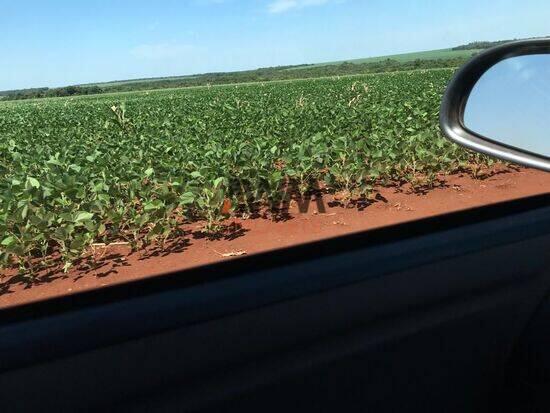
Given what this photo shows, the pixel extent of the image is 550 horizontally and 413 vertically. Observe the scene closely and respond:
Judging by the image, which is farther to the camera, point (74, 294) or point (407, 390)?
point (74, 294)

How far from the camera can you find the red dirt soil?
4.75 metres

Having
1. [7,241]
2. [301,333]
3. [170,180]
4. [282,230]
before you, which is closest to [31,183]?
[7,241]

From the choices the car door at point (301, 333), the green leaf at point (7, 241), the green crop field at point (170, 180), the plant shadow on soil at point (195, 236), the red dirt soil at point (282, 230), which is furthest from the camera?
the green crop field at point (170, 180)

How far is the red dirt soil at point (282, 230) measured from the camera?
4.75 m

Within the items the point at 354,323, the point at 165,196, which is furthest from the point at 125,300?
the point at 165,196

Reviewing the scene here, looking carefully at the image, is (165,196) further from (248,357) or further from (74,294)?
(248,357)

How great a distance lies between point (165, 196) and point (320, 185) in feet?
8.51

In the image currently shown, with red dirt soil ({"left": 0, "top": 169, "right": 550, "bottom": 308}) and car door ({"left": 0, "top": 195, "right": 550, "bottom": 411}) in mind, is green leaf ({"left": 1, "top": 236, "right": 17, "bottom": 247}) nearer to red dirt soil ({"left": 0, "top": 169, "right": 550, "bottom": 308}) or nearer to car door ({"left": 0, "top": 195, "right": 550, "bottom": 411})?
red dirt soil ({"left": 0, "top": 169, "right": 550, "bottom": 308})

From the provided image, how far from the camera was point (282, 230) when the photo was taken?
5.80m

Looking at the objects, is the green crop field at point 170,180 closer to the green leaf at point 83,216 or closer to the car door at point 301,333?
the green leaf at point 83,216

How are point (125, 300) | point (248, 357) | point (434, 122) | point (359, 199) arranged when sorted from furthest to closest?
point (434, 122) < point (359, 199) < point (125, 300) < point (248, 357)

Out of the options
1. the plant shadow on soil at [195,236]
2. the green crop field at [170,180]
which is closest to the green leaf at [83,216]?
the green crop field at [170,180]

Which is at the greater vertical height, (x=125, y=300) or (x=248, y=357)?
(x=125, y=300)

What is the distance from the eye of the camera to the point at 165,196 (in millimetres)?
6027
